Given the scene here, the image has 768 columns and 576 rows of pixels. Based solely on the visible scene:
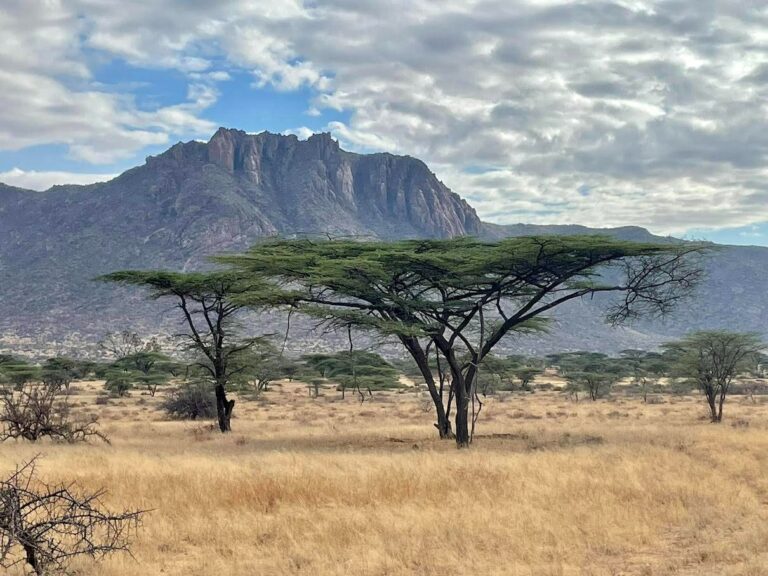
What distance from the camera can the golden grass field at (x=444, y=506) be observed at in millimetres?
8953

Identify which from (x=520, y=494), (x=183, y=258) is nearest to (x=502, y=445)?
(x=520, y=494)

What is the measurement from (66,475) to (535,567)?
9945 millimetres

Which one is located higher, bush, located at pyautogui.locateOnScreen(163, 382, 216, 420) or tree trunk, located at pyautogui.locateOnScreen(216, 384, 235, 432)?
tree trunk, located at pyautogui.locateOnScreen(216, 384, 235, 432)

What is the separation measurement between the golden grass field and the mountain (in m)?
85.3

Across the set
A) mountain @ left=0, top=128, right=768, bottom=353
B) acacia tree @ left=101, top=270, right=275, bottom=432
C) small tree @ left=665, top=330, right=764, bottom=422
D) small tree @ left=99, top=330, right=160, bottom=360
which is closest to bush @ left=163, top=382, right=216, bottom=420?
acacia tree @ left=101, top=270, right=275, bottom=432

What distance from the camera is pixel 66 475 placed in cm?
1401

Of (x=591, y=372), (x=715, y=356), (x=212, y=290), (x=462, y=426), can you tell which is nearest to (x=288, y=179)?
(x=591, y=372)

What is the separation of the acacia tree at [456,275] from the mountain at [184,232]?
256ft

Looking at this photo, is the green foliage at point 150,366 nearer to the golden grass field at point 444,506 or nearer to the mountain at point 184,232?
the mountain at point 184,232

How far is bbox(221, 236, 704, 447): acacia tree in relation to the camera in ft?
65.6

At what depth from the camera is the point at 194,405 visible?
38.5m

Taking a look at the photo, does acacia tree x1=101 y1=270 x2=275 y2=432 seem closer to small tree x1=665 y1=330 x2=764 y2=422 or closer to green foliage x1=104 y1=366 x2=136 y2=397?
small tree x1=665 y1=330 x2=764 y2=422

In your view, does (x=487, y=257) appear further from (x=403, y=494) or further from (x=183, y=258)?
(x=183, y=258)

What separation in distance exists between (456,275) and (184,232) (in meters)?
119
